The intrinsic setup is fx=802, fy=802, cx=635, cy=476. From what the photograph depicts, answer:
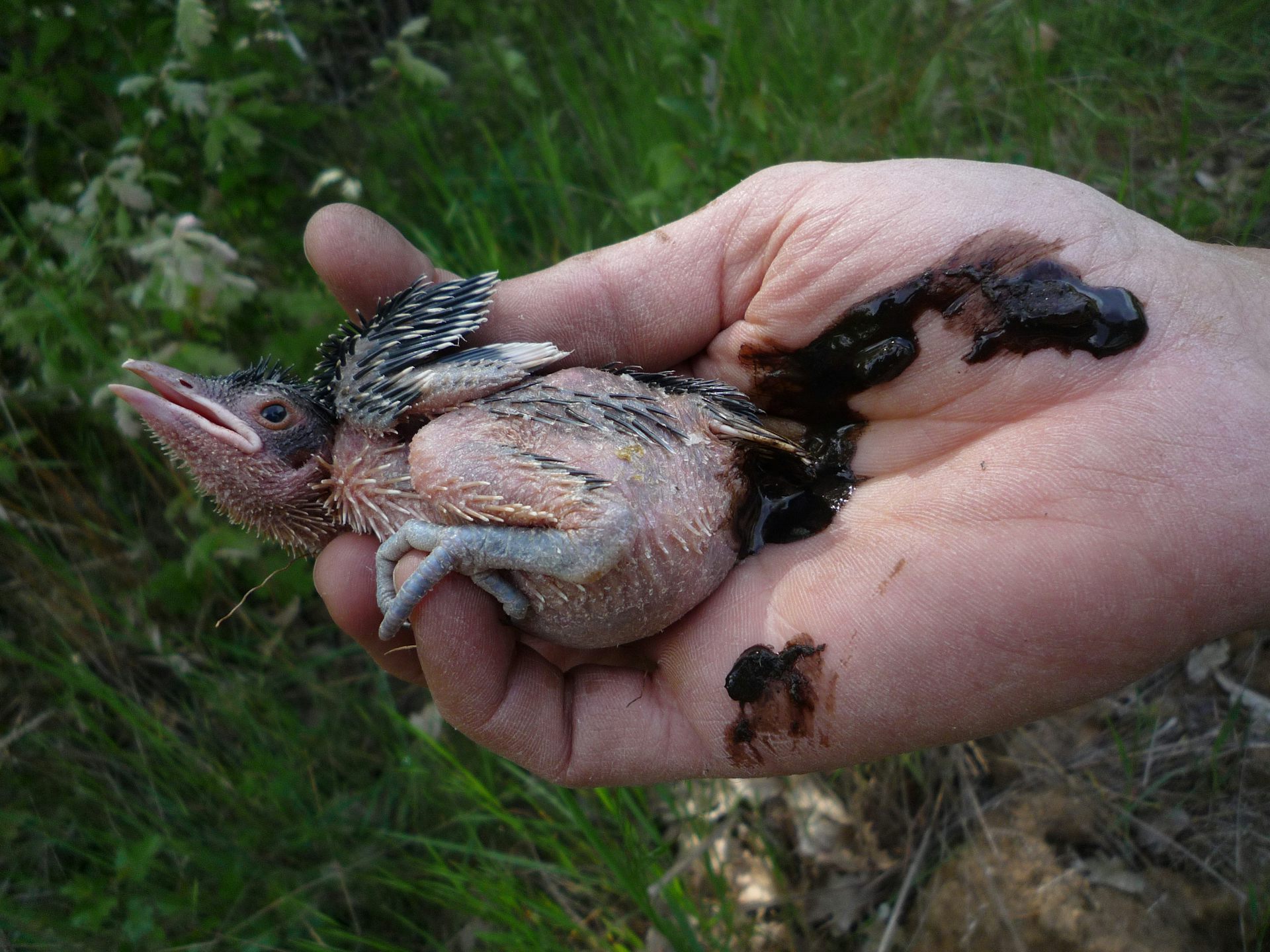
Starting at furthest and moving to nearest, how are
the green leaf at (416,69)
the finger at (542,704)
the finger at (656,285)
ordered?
the green leaf at (416,69) < the finger at (656,285) < the finger at (542,704)

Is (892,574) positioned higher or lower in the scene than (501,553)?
lower

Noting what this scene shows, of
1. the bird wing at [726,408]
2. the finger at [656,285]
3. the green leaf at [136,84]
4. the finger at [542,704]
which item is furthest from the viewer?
the green leaf at [136,84]

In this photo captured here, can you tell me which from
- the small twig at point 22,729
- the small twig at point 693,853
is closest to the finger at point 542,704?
the small twig at point 693,853

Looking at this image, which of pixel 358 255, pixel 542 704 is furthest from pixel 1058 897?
pixel 358 255

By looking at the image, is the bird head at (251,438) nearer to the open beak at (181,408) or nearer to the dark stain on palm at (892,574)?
the open beak at (181,408)

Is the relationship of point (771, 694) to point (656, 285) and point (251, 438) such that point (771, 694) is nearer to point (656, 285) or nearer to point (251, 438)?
point (656, 285)

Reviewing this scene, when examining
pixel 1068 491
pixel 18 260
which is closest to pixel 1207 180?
pixel 1068 491

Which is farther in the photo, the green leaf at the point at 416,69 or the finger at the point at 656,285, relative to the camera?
the green leaf at the point at 416,69

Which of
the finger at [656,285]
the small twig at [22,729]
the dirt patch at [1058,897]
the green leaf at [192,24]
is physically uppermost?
the green leaf at [192,24]
